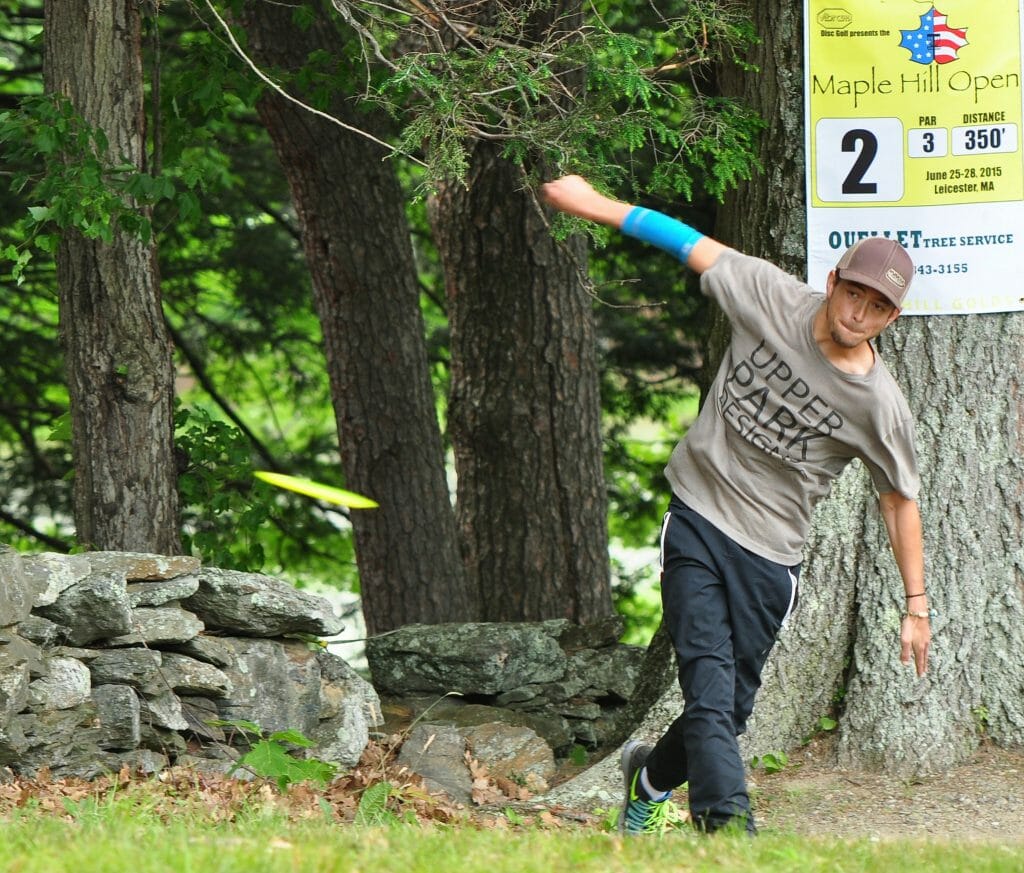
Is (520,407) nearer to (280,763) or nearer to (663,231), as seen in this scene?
(280,763)

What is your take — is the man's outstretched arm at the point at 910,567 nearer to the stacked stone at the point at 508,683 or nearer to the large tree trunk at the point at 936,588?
the large tree trunk at the point at 936,588

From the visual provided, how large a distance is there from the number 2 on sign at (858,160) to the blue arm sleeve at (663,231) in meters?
1.66

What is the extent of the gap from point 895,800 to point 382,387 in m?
5.49

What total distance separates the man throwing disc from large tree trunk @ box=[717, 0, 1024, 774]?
1.24 meters

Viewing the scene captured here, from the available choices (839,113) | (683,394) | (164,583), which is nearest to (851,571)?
(839,113)

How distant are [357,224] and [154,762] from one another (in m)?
5.06

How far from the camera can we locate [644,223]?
468 centimetres

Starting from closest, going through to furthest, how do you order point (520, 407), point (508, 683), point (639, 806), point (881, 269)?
point (881, 269) < point (639, 806) < point (508, 683) < point (520, 407)

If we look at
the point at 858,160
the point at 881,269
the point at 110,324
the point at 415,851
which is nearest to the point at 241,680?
the point at 110,324

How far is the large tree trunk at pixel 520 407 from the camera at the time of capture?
938 cm

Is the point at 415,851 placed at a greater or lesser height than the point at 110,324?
lesser

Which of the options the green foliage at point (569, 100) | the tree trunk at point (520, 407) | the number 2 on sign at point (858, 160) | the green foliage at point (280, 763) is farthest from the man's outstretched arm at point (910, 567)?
the tree trunk at point (520, 407)

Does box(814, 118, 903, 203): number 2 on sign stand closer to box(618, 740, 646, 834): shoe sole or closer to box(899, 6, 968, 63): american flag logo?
box(899, 6, 968, 63): american flag logo

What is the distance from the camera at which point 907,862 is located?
13.3 feet
